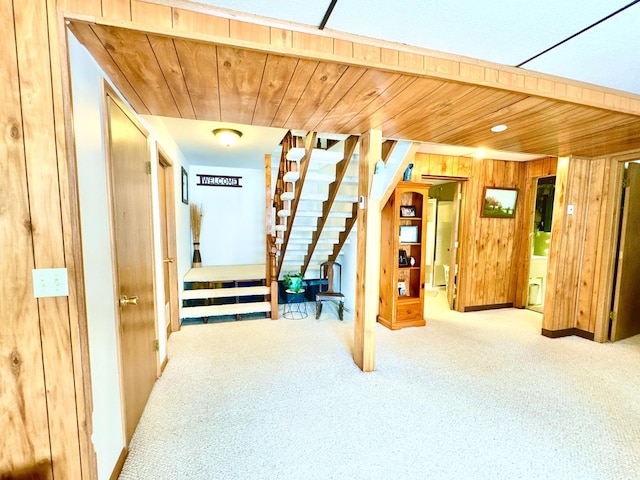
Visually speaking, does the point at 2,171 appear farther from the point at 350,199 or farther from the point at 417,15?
the point at 350,199

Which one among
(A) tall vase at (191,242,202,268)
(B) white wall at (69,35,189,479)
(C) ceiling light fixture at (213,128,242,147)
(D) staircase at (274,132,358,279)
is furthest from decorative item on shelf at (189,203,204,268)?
(B) white wall at (69,35,189,479)

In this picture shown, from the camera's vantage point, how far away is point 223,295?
3.86 m

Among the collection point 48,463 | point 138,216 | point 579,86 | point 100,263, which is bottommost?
point 48,463

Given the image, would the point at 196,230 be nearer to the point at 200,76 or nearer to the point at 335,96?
the point at 200,76

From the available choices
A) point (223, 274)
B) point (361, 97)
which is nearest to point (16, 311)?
point (361, 97)

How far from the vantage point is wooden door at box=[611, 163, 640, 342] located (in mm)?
3160

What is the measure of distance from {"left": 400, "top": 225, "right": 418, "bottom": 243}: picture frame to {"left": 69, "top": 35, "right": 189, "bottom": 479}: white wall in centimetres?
307

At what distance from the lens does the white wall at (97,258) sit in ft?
3.93

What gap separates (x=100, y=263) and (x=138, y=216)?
0.69 meters

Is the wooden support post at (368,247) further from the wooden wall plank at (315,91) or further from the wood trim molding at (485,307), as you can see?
the wood trim molding at (485,307)

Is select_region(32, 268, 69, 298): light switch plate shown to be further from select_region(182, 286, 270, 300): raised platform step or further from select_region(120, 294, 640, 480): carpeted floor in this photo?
select_region(182, 286, 270, 300): raised platform step

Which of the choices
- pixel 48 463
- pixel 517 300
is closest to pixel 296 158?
pixel 48 463

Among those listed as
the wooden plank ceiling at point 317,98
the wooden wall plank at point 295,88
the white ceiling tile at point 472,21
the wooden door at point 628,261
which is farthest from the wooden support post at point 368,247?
the wooden door at point 628,261

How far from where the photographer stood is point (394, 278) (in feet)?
11.5
